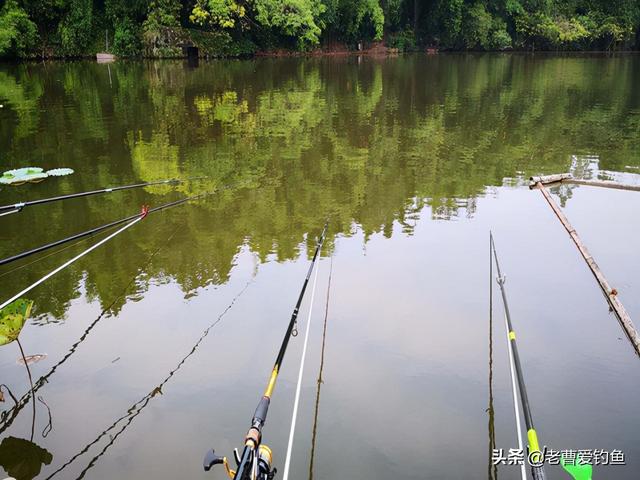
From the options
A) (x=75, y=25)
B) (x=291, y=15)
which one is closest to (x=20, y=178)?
(x=75, y=25)

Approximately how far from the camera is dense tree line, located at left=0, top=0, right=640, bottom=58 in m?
38.8

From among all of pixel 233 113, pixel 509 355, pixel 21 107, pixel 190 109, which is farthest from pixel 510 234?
pixel 21 107

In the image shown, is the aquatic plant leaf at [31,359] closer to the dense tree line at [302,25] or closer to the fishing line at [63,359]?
the fishing line at [63,359]

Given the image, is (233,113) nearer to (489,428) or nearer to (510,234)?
(510,234)

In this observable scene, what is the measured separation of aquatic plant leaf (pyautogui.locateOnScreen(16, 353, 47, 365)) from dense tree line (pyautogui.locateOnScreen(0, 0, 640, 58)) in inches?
1390

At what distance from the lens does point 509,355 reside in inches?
208

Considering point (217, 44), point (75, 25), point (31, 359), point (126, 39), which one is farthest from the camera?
point (217, 44)

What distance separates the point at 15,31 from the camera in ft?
114

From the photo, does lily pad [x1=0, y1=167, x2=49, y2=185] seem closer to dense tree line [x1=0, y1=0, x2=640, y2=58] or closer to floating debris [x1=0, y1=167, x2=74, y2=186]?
floating debris [x1=0, y1=167, x2=74, y2=186]

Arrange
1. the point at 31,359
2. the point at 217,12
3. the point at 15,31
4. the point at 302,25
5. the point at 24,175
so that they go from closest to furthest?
the point at 31,359 → the point at 24,175 → the point at 15,31 → the point at 217,12 → the point at 302,25

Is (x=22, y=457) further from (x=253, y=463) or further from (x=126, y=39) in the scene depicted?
(x=126, y=39)

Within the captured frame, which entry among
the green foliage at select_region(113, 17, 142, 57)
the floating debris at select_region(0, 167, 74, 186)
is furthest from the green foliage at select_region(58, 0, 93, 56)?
the floating debris at select_region(0, 167, 74, 186)

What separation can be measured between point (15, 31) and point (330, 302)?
3629 cm

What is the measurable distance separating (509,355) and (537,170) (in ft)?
23.9
